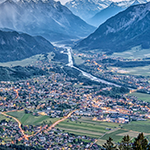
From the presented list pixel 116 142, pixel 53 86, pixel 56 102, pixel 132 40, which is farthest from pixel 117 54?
pixel 116 142

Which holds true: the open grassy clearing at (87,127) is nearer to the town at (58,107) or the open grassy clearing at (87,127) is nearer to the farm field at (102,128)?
the farm field at (102,128)

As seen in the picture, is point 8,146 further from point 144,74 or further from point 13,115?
point 144,74

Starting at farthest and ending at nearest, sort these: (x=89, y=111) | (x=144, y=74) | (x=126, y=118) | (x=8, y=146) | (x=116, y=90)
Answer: (x=144, y=74), (x=116, y=90), (x=89, y=111), (x=126, y=118), (x=8, y=146)

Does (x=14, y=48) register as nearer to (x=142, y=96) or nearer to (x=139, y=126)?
(x=142, y=96)

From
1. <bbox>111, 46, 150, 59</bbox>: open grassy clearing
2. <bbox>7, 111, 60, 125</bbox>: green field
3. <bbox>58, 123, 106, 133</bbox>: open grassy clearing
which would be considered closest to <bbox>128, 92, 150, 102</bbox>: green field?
<bbox>58, 123, 106, 133</bbox>: open grassy clearing

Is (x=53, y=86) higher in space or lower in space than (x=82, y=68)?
lower

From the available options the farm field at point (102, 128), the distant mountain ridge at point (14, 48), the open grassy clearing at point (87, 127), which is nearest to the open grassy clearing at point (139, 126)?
the farm field at point (102, 128)

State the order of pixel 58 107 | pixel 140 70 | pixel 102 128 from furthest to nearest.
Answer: pixel 140 70 < pixel 58 107 < pixel 102 128

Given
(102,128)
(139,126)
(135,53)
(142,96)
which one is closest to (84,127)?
(102,128)
